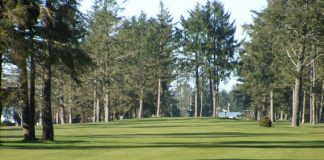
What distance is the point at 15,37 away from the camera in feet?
76.3

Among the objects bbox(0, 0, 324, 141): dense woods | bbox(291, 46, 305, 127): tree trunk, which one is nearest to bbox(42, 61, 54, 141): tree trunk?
bbox(0, 0, 324, 141): dense woods

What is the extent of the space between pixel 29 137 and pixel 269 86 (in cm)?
5524

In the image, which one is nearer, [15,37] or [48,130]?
[15,37]

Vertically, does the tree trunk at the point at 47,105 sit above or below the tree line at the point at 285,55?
below

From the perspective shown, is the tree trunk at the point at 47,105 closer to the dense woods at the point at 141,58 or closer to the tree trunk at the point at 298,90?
the dense woods at the point at 141,58

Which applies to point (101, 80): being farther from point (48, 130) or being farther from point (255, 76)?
point (48, 130)

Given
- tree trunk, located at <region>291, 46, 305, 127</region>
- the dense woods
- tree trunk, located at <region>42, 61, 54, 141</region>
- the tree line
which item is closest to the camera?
the dense woods

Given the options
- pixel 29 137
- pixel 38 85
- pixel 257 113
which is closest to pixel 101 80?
pixel 38 85

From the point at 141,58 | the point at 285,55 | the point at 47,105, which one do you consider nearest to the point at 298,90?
the point at 285,55

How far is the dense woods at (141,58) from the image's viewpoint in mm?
28938

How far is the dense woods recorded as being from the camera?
94.9ft

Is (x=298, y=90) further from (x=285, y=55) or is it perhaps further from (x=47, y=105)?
(x=47, y=105)

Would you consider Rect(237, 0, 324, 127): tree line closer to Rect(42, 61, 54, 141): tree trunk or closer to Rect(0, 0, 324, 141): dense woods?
Rect(0, 0, 324, 141): dense woods

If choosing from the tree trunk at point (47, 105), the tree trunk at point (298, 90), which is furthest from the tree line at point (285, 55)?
the tree trunk at point (47, 105)
